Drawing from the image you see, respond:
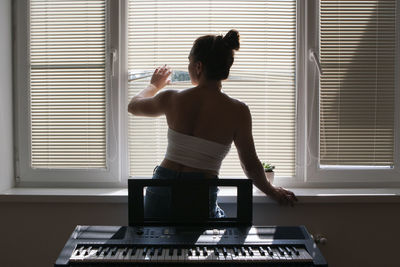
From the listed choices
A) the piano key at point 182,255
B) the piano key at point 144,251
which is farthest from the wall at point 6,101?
the piano key at point 182,255

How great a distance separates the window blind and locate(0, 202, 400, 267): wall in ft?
1.10

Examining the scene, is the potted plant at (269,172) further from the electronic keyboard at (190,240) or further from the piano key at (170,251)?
the piano key at (170,251)

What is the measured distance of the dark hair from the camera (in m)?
1.68

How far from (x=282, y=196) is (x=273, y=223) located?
0.20m

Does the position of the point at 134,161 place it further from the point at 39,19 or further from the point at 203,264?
the point at 203,264

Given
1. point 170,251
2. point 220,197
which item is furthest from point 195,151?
point 170,251

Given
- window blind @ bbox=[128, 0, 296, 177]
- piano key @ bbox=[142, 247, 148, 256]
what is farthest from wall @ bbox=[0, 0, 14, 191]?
piano key @ bbox=[142, 247, 148, 256]

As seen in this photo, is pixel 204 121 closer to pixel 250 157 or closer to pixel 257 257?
pixel 250 157

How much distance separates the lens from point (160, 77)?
2.00 metres

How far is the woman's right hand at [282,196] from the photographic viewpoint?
185cm

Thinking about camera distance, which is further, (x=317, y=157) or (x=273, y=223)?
(x=317, y=157)

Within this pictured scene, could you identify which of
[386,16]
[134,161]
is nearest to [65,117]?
[134,161]

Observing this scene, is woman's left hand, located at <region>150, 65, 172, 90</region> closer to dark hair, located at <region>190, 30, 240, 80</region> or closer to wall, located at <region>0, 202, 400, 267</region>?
dark hair, located at <region>190, 30, 240, 80</region>

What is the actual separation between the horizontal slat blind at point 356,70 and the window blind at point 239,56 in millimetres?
184
